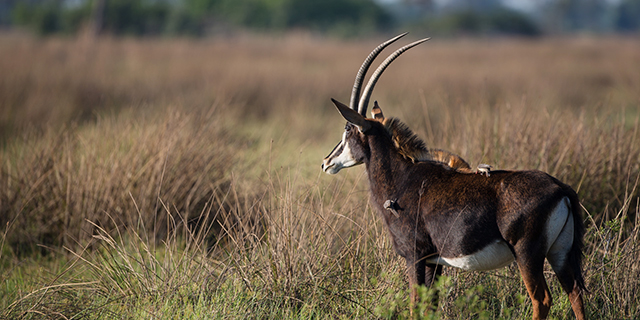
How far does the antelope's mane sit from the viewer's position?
113 inches

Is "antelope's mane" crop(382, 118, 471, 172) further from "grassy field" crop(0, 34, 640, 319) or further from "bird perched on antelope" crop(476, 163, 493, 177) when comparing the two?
"grassy field" crop(0, 34, 640, 319)

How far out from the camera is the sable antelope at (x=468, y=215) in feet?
7.99

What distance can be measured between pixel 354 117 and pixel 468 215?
686 mm

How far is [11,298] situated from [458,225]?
Result: 276 cm

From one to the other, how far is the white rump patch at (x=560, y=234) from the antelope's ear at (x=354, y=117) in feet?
3.03

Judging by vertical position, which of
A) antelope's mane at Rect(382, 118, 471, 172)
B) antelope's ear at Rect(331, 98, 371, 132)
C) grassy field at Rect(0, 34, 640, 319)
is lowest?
grassy field at Rect(0, 34, 640, 319)

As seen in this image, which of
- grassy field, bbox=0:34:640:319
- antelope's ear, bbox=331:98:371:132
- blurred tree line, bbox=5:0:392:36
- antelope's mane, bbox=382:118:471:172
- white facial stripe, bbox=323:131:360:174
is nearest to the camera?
antelope's ear, bbox=331:98:371:132

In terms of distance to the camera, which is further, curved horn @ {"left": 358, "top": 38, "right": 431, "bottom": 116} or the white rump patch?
curved horn @ {"left": 358, "top": 38, "right": 431, "bottom": 116}

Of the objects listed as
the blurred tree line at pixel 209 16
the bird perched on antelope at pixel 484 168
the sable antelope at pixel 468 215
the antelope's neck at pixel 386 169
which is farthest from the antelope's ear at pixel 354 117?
the blurred tree line at pixel 209 16

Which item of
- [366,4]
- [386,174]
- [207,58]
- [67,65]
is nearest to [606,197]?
[386,174]

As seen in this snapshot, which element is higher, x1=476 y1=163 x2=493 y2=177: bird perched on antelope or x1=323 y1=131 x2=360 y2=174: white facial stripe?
x1=476 y1=163 x2=493 y2=177: bird perched on antelope

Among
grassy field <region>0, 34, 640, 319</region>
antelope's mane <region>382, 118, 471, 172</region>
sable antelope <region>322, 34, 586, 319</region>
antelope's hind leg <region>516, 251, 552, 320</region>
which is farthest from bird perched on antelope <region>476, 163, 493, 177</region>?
grassy field <region>0, 34, 640, 319</region>

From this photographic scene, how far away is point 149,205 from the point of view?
4625mm

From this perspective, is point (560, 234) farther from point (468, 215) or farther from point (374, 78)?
point (374, 78)
